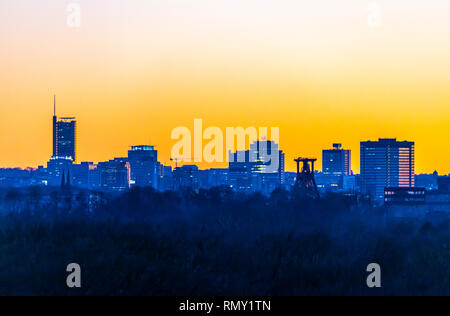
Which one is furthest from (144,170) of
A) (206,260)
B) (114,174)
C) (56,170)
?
(206,260)

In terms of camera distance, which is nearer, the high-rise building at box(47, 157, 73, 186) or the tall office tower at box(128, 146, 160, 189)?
the high-rise building at box(47, 157, 73, 186)

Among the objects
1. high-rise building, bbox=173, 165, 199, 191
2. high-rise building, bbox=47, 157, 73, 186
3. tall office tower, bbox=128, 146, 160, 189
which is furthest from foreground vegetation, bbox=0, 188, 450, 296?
high-rise building, bbox=47, 157, 73, 186

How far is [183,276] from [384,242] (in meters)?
10.4

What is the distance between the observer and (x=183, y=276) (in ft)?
82.1

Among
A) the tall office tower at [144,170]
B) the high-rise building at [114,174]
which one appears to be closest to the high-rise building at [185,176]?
the tall office tower at [144,170]

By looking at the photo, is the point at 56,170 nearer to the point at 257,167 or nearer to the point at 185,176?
the point at 185,176

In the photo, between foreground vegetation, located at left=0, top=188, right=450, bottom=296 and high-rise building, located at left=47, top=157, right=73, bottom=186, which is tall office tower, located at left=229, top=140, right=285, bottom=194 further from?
foreground vegetation, located at left=0, top=188, right=450, bottom=296

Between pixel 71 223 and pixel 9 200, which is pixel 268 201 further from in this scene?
pixel 71 223
